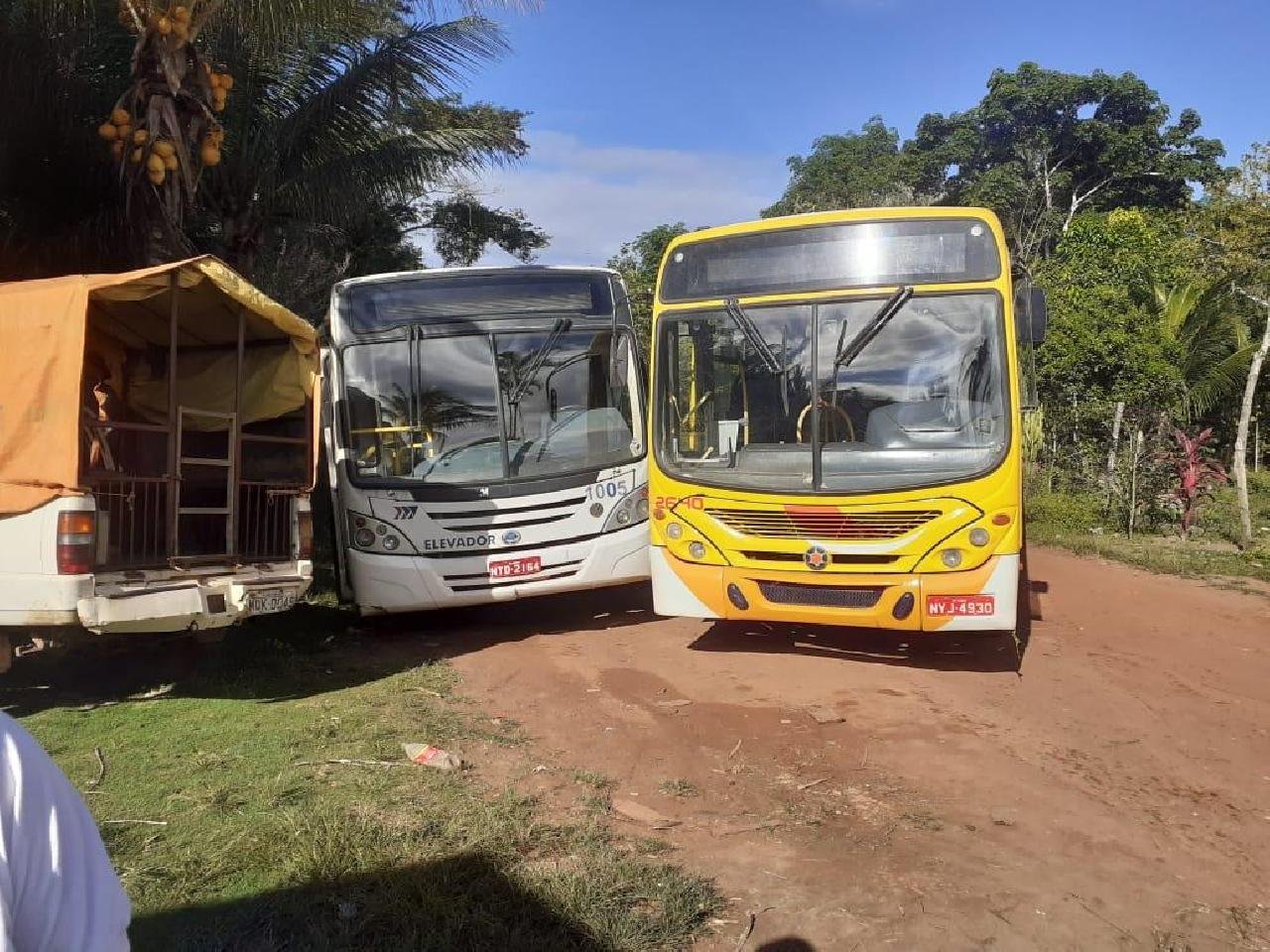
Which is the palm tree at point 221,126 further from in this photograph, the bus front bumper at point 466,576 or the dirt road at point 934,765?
the dirt road at point 934,765

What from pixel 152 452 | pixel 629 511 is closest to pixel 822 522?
pixel 629 511

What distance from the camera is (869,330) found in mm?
6715

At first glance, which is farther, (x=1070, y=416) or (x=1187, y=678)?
(x=1070, y=416)

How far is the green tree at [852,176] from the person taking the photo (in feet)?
103

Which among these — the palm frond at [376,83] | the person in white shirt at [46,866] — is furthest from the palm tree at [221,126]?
the person in white shirt at [46,866]

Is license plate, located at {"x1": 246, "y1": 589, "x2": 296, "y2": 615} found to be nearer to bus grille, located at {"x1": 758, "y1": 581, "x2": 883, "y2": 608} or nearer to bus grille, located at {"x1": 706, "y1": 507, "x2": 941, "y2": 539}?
bus grille, located at {"x1": 706, "y1": 507, "x2": 941, "y2": 539}

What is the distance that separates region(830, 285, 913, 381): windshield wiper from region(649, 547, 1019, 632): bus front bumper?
4.61 ft

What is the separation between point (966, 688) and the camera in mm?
6488

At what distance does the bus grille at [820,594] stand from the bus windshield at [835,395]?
65 centimetres

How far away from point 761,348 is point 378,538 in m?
3.34

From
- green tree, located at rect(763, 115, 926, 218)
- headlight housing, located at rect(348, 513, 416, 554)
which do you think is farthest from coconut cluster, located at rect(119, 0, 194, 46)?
green tree, located at rect(763, 115, 926, 218)

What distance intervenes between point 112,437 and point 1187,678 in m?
8.01

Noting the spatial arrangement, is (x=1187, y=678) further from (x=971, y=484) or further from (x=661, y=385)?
(x=661, y=385)

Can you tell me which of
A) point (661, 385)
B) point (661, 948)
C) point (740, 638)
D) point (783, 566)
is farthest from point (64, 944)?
point (740, 638)
